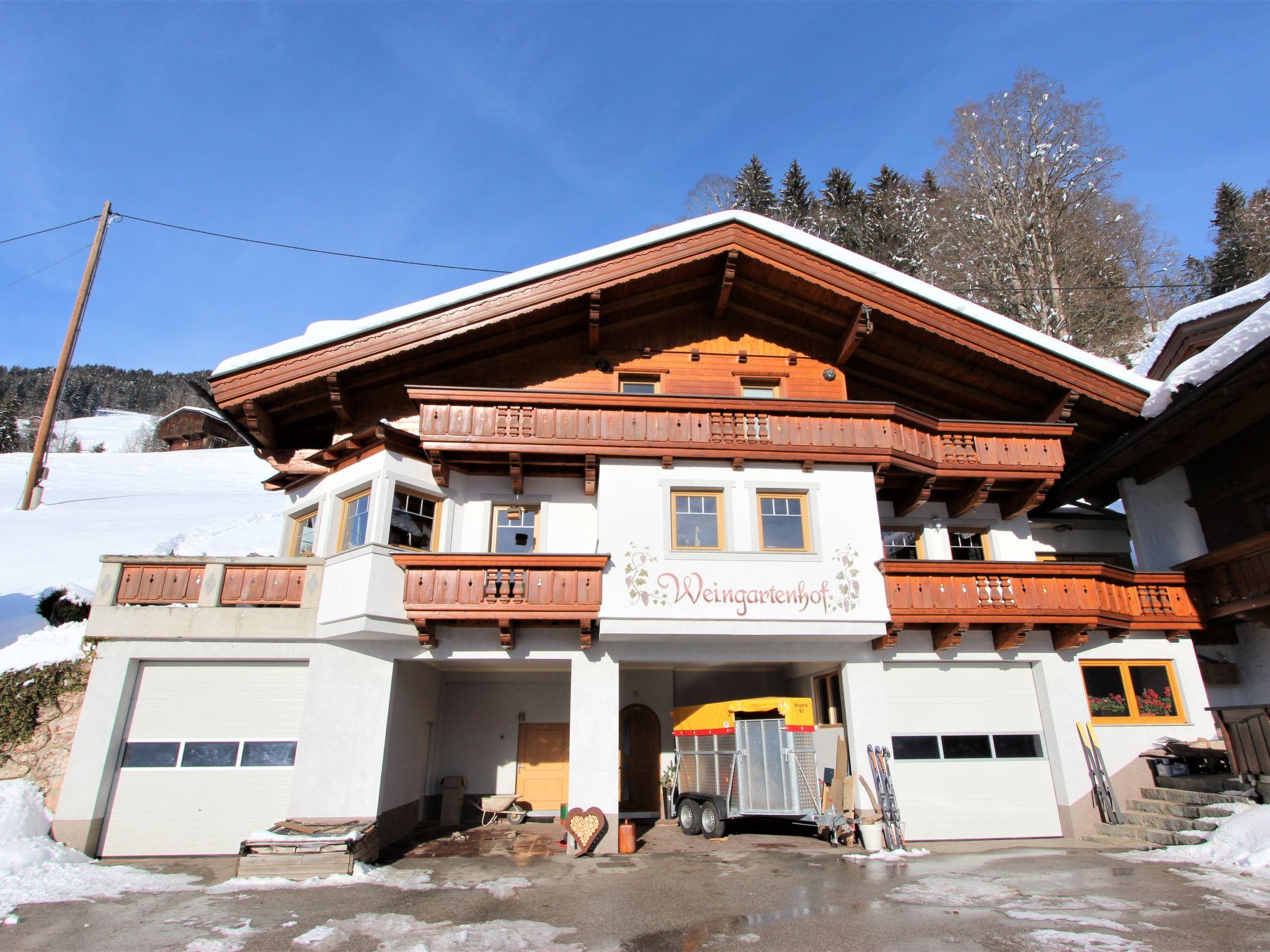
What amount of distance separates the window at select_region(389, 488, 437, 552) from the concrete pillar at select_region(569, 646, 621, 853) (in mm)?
3879

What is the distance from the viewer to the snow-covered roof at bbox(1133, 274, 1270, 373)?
683 inches

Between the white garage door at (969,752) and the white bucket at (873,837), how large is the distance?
149 centimetres

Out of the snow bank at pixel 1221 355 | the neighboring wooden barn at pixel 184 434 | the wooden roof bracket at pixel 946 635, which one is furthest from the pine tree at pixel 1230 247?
the neighboring wooden barn at pixel 184 434

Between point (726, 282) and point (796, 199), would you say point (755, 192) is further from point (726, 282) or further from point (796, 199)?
point (726, 282)

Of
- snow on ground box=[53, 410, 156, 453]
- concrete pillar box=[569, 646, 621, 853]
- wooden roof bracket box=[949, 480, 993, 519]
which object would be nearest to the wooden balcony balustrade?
concrete pillar box=[569, 646, 621, 853]

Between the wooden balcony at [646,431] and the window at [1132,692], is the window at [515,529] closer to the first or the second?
the wooden balcony at [646,431]

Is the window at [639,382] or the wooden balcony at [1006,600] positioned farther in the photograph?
the window at [639,382]

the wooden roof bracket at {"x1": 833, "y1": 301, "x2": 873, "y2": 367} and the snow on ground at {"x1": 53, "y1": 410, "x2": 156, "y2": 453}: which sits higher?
the snow on ground at {"x1": 53, "y1": 410, "x2": 156, "y2": 453}

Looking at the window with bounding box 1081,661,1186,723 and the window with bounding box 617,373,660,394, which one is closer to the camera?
the window with bounding box 1081,661,1186,723

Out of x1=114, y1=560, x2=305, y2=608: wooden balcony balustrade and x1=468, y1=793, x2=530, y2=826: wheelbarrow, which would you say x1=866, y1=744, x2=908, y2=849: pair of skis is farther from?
x1=114, y1=560, x2=305, y2=608: wooden balcony balustrade

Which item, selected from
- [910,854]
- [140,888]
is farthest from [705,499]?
[140,888]

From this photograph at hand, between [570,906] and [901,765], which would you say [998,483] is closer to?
[901,765]

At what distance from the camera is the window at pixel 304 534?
50.4 feet

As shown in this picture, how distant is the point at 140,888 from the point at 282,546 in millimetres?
7207
